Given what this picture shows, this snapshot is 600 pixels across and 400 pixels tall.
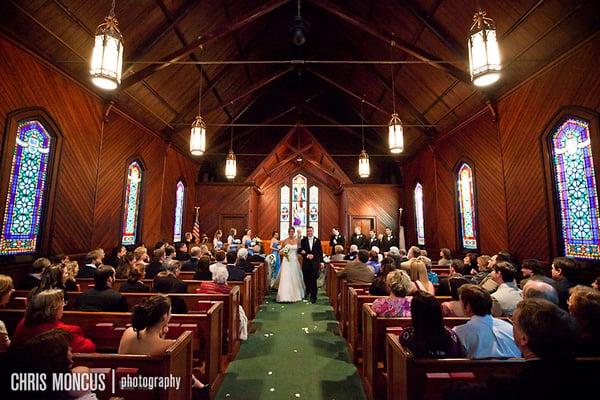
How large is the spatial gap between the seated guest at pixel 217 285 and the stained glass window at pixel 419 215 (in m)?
7.28

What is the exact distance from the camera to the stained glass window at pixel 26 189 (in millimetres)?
4137

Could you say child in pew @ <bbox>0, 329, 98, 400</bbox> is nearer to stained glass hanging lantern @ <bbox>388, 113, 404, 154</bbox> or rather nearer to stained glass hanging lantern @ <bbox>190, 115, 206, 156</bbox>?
stained glass hanging lantern @ <bbox>190, 115, 206, 156</bbox>

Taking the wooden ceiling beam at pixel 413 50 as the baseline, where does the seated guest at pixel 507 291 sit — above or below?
below

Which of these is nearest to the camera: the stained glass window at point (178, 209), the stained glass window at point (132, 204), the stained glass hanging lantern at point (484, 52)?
the stained glass hanging lantern at point (484, 52)

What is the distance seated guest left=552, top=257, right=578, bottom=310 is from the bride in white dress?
4.13m

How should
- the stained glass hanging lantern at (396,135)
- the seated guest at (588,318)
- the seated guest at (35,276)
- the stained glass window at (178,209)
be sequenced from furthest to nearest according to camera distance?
the stained glass window at (178,209) < the stained glass hanging lantern at (396,135) < the seated guest at (35,276) < the seated guest at (588,318)

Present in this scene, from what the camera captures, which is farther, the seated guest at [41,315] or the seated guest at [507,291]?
the seated guest at [507,291]

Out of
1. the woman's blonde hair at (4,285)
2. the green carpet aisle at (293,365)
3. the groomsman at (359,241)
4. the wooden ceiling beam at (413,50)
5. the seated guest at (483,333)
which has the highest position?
the wooden ceiling beam at (413,50)

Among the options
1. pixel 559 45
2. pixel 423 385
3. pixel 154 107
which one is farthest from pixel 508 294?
pixel 154 107

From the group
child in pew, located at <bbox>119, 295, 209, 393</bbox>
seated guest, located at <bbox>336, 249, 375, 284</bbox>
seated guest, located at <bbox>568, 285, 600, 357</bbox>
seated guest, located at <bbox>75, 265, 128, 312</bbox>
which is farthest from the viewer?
seated guest, located at <bbox>336, 249, 375, 284</bbox>

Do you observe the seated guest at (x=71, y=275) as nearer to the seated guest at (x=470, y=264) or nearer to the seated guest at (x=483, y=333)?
the seated guest at (x=483, y=333)

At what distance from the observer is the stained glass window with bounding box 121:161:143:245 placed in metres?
6.87

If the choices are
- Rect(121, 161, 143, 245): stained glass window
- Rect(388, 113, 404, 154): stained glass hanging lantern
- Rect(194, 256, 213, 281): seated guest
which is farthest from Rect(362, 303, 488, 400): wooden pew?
Rect(121, 161, 143, 245): stained glass window

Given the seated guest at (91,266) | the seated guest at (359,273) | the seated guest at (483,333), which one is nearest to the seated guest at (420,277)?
the seated guest at (359,273)
